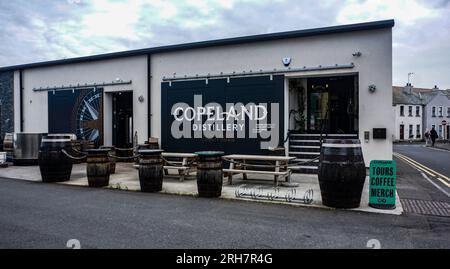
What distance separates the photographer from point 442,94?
195 ft

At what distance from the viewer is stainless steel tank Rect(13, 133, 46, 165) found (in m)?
14.2

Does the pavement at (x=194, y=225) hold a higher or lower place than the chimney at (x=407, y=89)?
lower

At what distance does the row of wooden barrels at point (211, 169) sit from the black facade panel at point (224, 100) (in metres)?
4.53

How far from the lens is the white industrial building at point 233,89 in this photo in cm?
1118

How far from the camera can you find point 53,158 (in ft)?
32.3

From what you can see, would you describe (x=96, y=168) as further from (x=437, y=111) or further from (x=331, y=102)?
(x=437, y=111)

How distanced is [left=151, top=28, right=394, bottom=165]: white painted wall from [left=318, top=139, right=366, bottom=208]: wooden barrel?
494 centimetres

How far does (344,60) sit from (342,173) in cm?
606

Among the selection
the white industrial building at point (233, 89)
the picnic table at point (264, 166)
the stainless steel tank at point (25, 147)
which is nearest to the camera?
the picnic table at point (264, 166)

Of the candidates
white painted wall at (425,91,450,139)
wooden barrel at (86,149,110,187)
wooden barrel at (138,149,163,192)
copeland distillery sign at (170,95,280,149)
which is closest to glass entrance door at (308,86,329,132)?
copeland distillery sign at (170,95,280,149)

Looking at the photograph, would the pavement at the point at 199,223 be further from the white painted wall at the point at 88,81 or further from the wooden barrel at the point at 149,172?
the white painted wall at the point at 88,81

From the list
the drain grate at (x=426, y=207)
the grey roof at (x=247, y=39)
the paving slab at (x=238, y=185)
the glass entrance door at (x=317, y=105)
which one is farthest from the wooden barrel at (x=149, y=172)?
the glass entrance door at (x=317, y=105)
